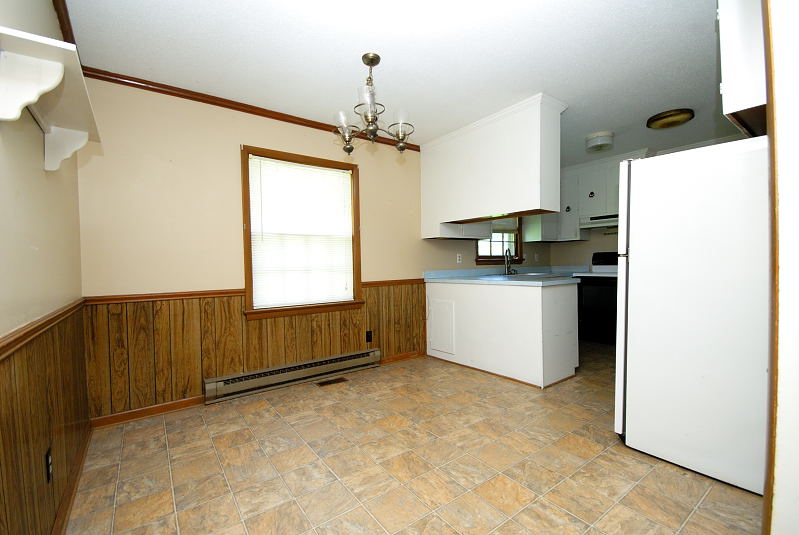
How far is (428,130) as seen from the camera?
363cm

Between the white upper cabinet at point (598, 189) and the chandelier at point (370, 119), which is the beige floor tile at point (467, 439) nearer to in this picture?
the chandelier at point (370, 119)

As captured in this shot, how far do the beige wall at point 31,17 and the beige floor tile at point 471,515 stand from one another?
2.34 meters

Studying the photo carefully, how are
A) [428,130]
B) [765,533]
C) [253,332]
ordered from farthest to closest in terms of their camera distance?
[428,130]
[253,332]
[765,533]

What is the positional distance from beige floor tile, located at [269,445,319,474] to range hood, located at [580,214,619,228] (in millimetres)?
4455

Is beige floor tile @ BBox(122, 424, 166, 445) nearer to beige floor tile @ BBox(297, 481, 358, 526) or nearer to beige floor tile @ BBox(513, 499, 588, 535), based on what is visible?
beige floor tile @ BBox(297, 481, 358, 526)

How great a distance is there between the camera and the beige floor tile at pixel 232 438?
6.98ft

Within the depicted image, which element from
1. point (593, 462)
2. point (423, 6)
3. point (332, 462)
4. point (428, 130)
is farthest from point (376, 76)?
point (593, 462)

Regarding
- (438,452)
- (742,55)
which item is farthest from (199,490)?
(742,55)

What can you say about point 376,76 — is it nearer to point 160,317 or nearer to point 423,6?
point 423,6

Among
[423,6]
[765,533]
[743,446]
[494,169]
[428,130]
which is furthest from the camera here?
[428,130]

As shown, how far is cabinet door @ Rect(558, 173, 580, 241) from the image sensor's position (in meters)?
5.02

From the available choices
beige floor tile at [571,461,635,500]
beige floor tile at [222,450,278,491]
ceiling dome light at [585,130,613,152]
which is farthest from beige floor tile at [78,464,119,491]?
ceiling dome light at [585,130,613,152]

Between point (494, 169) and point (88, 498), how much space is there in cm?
347

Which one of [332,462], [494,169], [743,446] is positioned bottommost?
[332,462]
